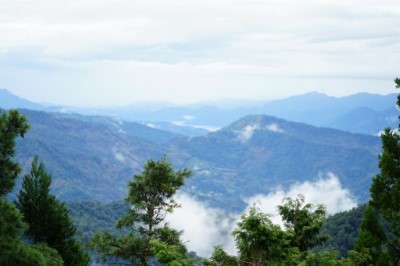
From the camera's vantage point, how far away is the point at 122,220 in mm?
30938

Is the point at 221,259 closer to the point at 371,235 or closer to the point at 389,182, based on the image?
the point at 389,182

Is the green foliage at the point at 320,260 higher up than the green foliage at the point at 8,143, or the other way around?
the green foliage at the point at 8,143

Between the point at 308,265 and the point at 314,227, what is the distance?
1070cm

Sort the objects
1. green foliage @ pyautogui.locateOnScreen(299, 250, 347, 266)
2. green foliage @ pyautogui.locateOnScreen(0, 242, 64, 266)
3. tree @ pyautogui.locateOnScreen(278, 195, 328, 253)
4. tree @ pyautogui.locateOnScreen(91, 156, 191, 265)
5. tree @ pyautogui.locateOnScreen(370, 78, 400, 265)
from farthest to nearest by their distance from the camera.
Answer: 1. tree @ pyautogui.locateOnScreen(278, 195, 328, 253)
2. tree @ pyautogui.locateOnScreen(91, 156, 191, 265)
3. tree @ pyautogui.locateOnScreen(370, 78, 400, 265)
4. green foliage @ pyautogui.locateOnScreen(0, 242, 64, 266)
5. green foliage @ pyautogui.locateOnScreen(299, 250, 347, 266)

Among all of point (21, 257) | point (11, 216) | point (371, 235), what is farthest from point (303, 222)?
point (11, 216)

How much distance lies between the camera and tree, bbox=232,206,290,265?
Result: 62.0 feet

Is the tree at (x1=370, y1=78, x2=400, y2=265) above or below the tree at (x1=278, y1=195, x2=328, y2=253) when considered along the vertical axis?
above

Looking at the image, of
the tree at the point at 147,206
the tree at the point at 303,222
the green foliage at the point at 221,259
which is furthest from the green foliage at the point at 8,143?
the tree at the point at 303,222

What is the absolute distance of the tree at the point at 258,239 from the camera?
18.9m

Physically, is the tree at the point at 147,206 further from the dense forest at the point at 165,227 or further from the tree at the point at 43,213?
the tree at the point at 43,213

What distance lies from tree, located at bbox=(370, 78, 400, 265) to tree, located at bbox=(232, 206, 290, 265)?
7.56 metres

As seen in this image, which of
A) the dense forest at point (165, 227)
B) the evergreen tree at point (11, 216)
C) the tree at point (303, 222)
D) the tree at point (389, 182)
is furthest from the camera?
the tree at point (303, 222)

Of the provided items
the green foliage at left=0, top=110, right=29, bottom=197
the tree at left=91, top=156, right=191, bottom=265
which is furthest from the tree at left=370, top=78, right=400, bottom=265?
the green foliage at left=0, top=110, right=29, bottom=197

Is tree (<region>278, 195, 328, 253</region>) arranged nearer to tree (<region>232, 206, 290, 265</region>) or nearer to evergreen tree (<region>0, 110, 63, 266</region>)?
tree (<region>232, 206, 290, 265</region>)
